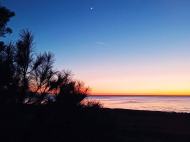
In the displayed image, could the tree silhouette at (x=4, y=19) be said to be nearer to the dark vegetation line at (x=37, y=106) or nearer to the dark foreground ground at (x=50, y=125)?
the dark vegetation line at (x=37, y=106)

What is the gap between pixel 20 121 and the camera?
5.99 metres

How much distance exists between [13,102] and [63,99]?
1946 millimetres

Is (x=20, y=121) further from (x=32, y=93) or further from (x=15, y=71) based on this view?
(x=15, y=71)

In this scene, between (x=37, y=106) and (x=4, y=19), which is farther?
(x=4, y=19)

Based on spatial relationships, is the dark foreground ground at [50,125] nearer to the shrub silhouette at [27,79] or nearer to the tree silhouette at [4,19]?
the shrub silhouette at [27,79]

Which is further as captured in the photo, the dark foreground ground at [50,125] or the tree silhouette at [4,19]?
the tree silhouette at [4,19]

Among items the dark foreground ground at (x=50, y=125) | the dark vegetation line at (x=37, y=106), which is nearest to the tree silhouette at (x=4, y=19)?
the dark vegetation line at (x=37, y=106)

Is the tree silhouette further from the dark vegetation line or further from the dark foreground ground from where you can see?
the dark foreground ground

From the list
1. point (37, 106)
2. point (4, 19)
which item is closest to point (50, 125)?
point (37, 106)

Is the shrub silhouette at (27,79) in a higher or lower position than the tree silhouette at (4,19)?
lower

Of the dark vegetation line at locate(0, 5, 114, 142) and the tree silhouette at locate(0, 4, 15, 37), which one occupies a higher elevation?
the tree silhouette at locate(0, 4, 15, 37)

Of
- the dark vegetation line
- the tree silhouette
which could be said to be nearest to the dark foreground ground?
the dark vegetation line

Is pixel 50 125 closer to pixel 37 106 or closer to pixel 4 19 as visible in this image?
pixel 37 106

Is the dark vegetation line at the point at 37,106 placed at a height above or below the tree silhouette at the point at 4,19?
below
